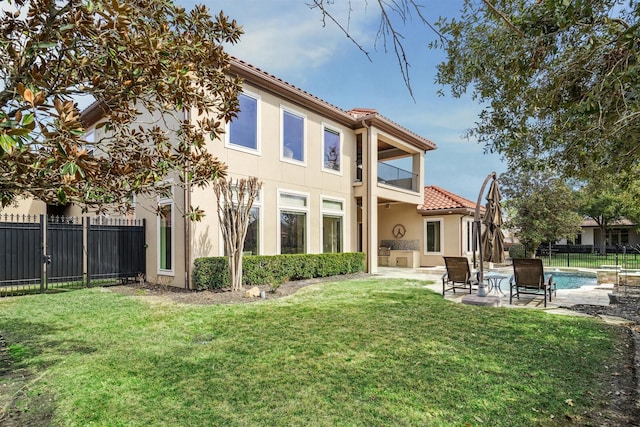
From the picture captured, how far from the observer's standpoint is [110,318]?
7.14 meters

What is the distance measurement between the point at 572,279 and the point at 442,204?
6.90 m

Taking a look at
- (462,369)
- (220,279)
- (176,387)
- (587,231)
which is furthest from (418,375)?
(587,231)

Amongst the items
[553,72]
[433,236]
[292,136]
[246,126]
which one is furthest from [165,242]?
[433,236]

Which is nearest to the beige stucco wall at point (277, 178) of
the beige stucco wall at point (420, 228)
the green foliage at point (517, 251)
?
the beige stucco wall at point (420, 228)

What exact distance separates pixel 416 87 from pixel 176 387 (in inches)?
154

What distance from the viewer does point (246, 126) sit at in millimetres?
11852

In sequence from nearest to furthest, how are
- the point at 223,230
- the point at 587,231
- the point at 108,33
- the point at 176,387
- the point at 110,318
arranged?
the point at 108,33
the point at 176,387
the point at 110,318
the point at 223,230
the point at 587,231

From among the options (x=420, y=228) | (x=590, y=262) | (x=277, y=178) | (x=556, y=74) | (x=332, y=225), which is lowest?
(x=590, y=262)

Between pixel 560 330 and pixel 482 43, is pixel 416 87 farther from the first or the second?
pixel 560 330

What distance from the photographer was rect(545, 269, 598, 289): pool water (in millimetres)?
14166

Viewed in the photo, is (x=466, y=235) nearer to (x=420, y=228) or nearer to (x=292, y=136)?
(x=420, y=228)

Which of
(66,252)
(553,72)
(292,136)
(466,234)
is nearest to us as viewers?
(553,72)

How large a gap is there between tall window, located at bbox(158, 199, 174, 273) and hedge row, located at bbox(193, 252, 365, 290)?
1.56 m

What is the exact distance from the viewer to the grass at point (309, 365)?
3324 mm
